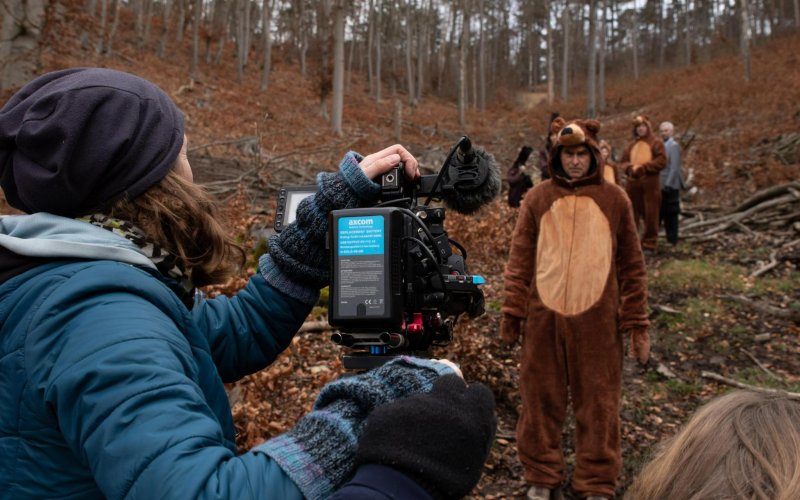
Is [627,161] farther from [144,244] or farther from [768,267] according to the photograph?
[144,244]

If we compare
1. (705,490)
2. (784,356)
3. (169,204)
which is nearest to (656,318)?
(784,356)

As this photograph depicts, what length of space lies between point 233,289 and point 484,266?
485 cm

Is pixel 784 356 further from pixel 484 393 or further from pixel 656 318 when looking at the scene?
pixel 484 393

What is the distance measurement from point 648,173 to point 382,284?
9.60 metres

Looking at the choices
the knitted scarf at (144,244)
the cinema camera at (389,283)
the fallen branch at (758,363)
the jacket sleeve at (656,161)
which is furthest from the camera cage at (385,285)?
the jacket sleeve at (656,161)

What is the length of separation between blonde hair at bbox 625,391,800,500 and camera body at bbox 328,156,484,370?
2.15ft

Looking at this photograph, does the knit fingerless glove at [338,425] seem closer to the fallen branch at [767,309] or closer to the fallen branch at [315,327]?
the fallen branch at [315,327]

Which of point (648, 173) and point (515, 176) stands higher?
point (648, 173)

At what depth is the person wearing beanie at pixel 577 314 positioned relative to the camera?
3465 millimetres

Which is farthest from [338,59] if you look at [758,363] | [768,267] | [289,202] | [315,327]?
[289,202]

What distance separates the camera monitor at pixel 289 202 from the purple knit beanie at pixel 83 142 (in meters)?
0.67

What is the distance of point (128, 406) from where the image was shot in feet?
3.11

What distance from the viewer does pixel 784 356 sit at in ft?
19.3

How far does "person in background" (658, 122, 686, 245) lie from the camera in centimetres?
1009
